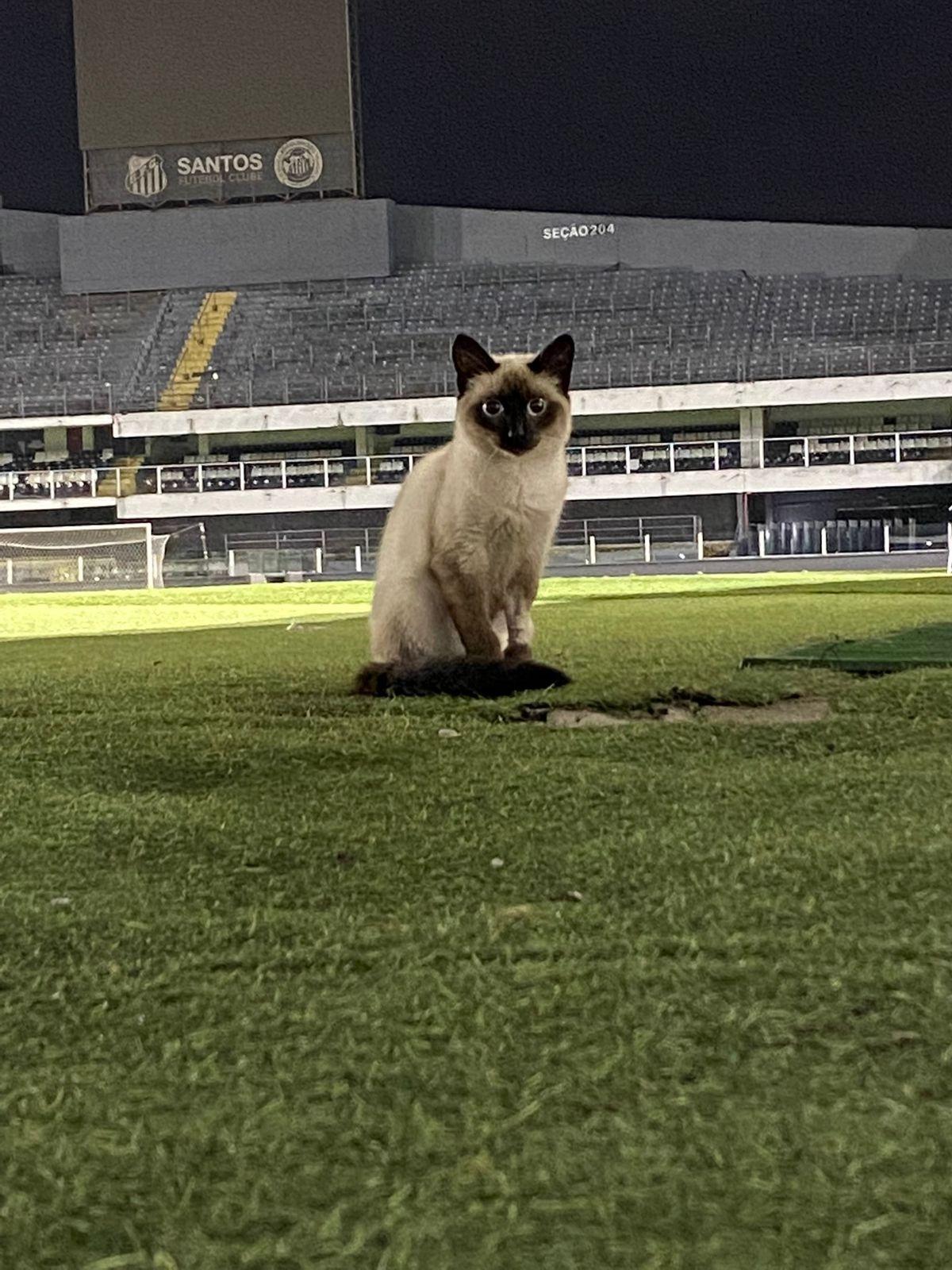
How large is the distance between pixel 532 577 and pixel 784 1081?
6.96 ft

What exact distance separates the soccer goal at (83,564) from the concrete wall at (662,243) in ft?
45.6

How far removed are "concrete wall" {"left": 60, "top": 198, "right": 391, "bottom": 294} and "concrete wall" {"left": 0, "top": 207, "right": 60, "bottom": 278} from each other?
150 cm

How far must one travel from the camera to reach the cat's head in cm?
276

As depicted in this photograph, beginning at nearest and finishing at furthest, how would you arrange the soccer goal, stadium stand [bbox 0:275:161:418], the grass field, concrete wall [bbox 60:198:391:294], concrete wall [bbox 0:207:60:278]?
1. the grass field
2. the soccer goal
3. stadium stand [bbox 0:275:161:418]
4. concrete wall [bbox 60:198:391:294]
5. concrete wall [bbox 0:207:60:278]

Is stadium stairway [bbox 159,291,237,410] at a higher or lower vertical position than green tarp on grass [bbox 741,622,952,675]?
higher

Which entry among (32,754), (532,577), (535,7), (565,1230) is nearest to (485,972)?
(565,1230)

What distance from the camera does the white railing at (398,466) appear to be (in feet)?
70.9

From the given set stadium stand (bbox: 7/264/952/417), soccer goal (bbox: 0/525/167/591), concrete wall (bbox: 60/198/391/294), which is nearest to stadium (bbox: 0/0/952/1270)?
soccer goal (bbox: 0/525/167/591)

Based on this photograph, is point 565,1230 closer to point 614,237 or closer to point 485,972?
point 485,972

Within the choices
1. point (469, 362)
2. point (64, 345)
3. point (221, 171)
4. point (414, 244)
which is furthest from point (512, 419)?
point (221, 171)

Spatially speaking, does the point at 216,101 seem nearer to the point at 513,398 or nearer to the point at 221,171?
the point at 221,171

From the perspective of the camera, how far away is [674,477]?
71.8 feet

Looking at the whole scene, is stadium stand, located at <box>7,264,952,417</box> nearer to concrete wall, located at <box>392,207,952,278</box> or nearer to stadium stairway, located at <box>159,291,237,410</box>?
stadium stairway, located at <box>159,291,237,410</box>

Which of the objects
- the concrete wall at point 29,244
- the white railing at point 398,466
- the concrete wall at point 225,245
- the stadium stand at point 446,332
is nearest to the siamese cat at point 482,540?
the white railing at point 398,466
